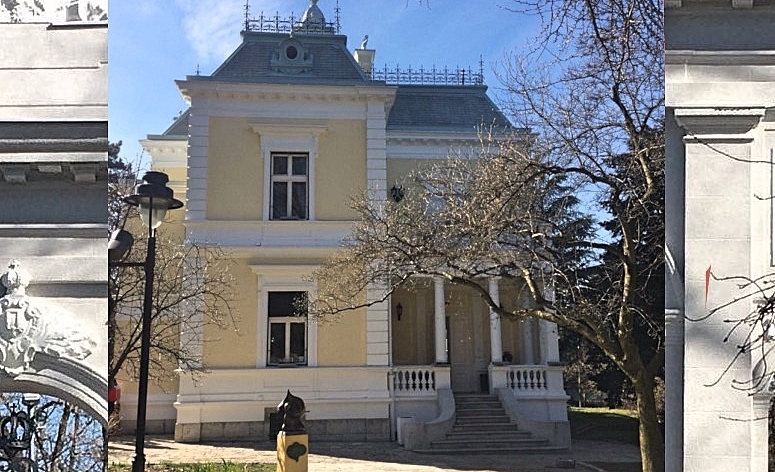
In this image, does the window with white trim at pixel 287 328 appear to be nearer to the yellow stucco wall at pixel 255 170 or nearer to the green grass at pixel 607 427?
the yellow stucco wall at pixel 255 170

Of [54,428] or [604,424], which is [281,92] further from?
[604,424]

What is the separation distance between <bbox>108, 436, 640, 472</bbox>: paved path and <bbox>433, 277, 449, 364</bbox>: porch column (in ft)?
0.58

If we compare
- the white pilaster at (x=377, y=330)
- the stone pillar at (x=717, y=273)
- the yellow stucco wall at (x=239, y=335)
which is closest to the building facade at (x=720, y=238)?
the stone pillar at (x=717, y=273)

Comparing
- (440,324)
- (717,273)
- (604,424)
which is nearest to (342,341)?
(440,324)

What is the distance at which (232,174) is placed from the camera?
1.30m

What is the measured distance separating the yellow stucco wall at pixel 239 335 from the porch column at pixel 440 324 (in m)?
0.32

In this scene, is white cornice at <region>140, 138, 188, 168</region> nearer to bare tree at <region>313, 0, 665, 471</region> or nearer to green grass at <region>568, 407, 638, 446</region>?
bare tree at <region>313, 0, 665, 471</region>

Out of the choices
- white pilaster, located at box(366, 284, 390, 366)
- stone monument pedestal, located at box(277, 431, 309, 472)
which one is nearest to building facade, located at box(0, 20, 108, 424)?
stone monument pedestal, located at box(277, 431, 309, 472)

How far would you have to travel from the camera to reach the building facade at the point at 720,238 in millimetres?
1264

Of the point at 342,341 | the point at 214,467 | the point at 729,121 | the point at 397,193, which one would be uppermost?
the point at 729,121

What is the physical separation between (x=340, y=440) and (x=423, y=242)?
0.39 meters

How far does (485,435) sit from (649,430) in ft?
1.06

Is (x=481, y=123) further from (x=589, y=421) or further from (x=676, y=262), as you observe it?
(x=589, y=421)

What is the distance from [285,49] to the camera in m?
1.31
